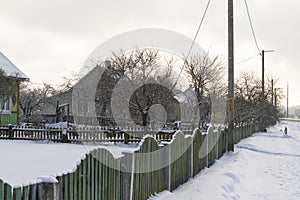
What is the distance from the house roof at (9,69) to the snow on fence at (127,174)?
19720 mm

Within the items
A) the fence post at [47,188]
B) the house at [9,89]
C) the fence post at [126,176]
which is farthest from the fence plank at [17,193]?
the house at [9,89]

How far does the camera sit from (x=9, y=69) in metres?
25.8

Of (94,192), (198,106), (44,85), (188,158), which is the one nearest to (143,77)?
(198,106)

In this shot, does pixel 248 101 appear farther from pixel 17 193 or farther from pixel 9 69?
pixel 17 193

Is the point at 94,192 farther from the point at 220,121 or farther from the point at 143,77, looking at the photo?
the point at 220,121

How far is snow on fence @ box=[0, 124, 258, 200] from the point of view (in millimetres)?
2943

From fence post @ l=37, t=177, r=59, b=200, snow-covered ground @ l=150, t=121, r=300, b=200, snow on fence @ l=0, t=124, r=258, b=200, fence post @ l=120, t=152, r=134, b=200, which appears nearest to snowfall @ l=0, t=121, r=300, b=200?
snow-covered ground @ l=150, t=121, r=300, b=200

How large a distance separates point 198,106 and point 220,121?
3.42 meters

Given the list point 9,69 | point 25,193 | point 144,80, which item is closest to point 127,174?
point 25,193

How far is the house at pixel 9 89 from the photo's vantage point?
22234 millimetres

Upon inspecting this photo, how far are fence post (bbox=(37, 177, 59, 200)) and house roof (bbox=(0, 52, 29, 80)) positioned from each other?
23.2 metres

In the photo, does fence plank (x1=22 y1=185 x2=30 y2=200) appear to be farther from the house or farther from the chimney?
the chimney

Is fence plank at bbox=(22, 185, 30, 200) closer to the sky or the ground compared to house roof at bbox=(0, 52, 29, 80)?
closer to the ground

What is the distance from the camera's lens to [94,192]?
12.9 ft
